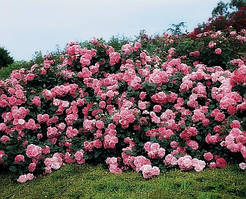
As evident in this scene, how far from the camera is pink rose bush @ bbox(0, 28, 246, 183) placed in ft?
22.1

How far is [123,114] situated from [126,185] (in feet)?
5.02

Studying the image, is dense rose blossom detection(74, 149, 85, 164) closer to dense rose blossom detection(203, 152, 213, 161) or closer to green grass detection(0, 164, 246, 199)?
green grass detection(0, 164, 246, 199)

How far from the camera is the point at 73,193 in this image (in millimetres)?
5988

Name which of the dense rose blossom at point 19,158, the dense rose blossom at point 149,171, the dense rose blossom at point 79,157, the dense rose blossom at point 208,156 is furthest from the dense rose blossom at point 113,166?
the dense rose blossom at point 19,158

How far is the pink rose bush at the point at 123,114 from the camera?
674 cm

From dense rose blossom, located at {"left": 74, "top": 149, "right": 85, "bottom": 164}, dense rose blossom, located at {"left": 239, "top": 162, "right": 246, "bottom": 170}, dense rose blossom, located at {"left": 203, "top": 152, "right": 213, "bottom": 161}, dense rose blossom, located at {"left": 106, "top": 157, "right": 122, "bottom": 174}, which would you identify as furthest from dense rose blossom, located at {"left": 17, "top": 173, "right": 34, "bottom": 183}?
dense rose blossom, located at {"left": 239, "top": 162, "right": 246, "bottom": 170}

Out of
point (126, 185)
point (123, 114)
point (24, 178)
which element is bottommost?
point (24, 178)

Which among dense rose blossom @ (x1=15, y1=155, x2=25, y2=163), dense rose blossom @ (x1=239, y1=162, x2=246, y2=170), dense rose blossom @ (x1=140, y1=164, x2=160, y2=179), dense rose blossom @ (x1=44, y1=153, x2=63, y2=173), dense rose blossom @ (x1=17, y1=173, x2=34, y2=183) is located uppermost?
dense rose blossom @ (x1=239, y1=162, x2=246, y2=170)

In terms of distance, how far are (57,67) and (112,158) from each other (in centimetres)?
331

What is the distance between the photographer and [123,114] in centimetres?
708

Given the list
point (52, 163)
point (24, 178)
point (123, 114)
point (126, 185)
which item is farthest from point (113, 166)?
point (24, 178)

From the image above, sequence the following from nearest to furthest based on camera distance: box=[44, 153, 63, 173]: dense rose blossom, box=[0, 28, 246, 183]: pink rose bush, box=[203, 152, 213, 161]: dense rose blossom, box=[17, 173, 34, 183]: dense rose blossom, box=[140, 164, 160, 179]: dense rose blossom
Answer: box=[140, 164, 160, 179]: dense rose blossom → box=[203, 152, 213, 161]: dense rose blossom → box=[0, 28, 246, 183]: pink rose bush → box=[17, 173, 34, 183]: dense rose blossom → box=[44, 153, 63, 173]: dense rose blossom

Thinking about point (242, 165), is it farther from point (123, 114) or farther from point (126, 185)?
point (123, 114)

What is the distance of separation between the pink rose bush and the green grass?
0.25m
